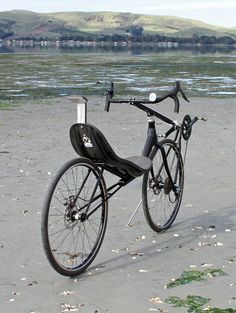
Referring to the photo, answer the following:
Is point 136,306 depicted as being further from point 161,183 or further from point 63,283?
point 161,183

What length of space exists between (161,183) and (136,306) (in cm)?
249

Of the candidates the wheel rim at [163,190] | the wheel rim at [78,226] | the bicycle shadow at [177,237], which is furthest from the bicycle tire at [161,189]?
the wheel rim at [78,226]

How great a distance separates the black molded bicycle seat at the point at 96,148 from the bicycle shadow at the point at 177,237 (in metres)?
0.99

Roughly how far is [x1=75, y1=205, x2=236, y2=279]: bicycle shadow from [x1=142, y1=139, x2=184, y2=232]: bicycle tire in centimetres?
17

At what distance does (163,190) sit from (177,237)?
63 centimetres

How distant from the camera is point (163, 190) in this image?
24.5ft

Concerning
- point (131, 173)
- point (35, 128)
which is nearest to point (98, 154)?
point (131, 173)

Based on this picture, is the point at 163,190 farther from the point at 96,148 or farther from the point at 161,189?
the point at 96,148

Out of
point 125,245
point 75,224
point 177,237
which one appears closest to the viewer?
point 75,224

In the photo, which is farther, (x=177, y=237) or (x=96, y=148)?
(x=177, y=237)

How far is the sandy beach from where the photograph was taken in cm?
529

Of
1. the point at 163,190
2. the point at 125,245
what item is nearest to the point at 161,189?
the point at 163,190

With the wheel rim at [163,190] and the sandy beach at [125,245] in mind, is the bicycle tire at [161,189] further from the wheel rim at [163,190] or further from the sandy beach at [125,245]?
the sandy beach at [125,245]

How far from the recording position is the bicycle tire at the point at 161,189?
277 inches
